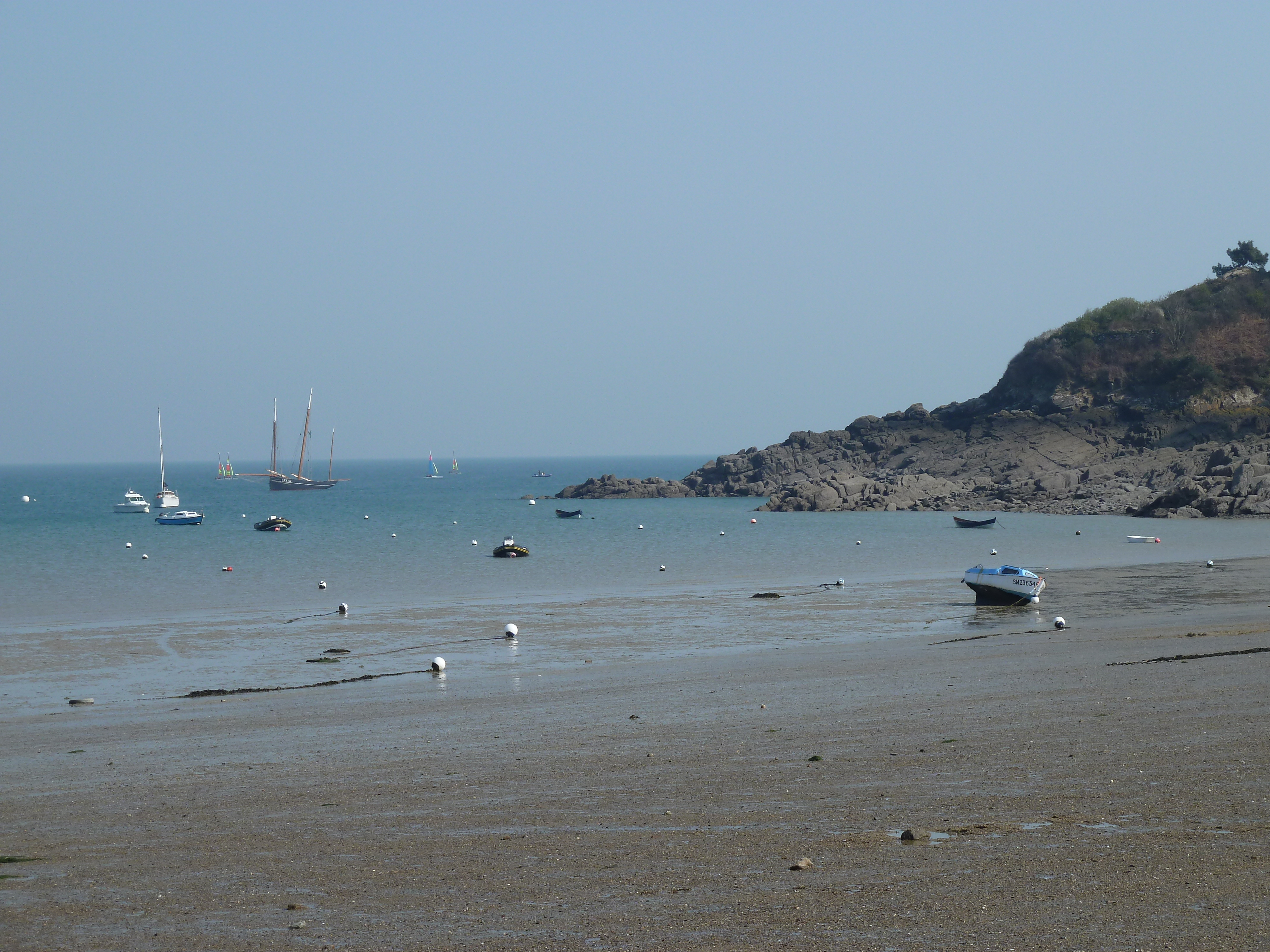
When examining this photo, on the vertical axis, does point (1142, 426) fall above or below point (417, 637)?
above

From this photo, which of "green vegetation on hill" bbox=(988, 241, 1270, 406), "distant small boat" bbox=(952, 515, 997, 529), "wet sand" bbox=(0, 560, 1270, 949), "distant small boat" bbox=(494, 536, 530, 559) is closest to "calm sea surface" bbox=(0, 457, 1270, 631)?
"distant small boat" bbox=(952, 515, 997, 529)

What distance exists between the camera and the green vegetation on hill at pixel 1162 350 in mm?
127750

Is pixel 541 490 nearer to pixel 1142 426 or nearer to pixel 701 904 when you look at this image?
pixel 1142 426

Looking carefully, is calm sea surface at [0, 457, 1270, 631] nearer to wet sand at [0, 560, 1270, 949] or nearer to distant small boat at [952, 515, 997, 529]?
distant small boat at [952, 515, 997, 529]

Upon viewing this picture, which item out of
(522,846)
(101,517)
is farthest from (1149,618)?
(101,517)

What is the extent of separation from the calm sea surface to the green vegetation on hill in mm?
39581

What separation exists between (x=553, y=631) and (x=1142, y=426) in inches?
4163

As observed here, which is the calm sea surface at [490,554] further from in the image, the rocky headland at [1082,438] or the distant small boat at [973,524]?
the rocky headland at [1082,438]

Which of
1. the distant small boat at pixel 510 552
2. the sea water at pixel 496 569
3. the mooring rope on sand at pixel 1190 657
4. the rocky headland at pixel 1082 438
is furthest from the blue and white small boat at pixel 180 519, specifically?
the mooring rope on sand at pixel 1190 657

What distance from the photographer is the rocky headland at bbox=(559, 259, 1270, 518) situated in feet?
358

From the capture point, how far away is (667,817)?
11.3m

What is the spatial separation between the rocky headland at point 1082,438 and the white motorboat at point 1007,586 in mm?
60974

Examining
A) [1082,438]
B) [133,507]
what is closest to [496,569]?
[133,507]

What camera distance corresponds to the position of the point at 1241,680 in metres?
17.9
